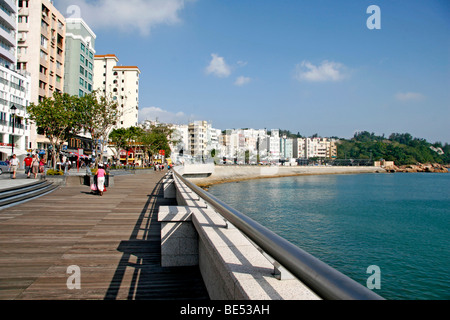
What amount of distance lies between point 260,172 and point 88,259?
99476 millimetres

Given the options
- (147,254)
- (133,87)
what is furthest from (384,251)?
(133,87)

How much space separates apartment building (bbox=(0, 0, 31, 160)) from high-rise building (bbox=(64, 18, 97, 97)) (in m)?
14.0

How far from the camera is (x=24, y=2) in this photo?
168 feet

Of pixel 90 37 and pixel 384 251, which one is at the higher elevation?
pixel 90 37

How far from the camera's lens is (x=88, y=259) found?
Answer: 5414mm

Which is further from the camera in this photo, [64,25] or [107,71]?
[107,71]

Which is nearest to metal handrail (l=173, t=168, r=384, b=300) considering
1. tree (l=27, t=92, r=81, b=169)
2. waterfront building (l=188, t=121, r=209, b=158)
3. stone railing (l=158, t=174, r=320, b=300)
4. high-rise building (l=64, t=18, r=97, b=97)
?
stone railing (l=158, t=174, r=320, b=300)

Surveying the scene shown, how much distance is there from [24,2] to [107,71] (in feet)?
166

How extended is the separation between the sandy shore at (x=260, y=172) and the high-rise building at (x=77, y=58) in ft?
96.9

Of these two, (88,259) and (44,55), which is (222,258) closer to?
(88,259)

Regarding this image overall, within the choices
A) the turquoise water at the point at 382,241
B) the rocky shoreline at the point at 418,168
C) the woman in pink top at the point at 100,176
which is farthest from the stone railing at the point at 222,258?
the rocky shoreline at the point at 418,168

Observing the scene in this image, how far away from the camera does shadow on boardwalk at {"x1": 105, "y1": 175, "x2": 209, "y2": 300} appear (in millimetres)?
4148

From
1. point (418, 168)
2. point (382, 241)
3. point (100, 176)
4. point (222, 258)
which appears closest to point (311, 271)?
point (222, 258)
